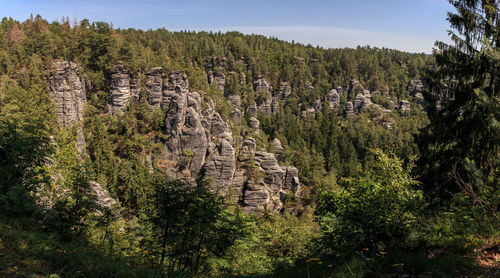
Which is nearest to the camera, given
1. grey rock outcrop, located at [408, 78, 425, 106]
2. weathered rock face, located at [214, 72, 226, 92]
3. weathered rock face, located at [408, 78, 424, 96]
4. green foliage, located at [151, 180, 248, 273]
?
green foliage, located at [151, 180, 248, 273]

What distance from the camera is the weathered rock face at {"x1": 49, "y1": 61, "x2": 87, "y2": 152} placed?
4112 centimetres

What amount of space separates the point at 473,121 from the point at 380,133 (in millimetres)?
95177

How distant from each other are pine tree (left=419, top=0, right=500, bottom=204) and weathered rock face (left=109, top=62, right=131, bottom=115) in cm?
4749

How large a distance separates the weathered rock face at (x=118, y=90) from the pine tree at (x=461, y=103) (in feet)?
156

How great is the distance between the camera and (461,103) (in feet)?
32.8

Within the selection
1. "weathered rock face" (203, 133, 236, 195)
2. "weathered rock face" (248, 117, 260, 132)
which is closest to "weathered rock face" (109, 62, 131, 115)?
"weathered rock face" (203, 133, 236, 195)

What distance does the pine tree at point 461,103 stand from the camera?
8.59 metres

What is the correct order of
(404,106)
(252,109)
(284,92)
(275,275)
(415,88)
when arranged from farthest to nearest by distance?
(415,88) < (404,106) < (284,92) < (252,109) < (275,275)

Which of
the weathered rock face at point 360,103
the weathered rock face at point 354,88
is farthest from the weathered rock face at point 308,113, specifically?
the weathered rock face at point 354,88

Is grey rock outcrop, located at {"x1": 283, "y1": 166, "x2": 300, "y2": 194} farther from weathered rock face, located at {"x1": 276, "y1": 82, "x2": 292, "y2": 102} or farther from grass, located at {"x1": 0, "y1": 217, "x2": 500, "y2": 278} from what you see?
weathered rock face, located at {"x1": 276, "y1": 82, "x2": 292, "y2": 102}

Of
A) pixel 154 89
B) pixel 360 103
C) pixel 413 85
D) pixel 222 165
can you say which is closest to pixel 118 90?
pixel 154 89

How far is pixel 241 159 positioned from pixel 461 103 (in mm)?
41870

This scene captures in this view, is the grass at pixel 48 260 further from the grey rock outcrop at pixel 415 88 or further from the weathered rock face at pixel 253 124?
the grey rock outcrop at pixel 415 88

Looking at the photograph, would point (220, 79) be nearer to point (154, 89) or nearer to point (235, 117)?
point (235, 117)
